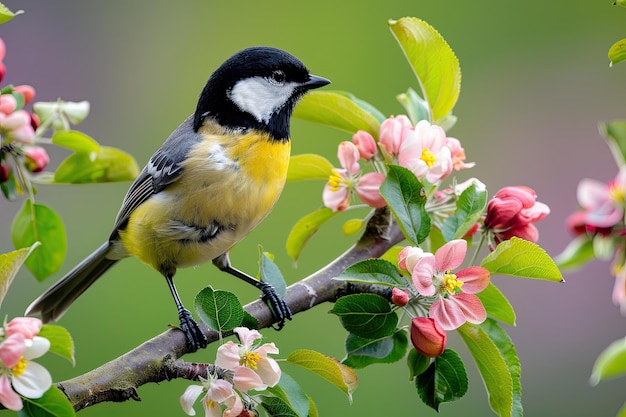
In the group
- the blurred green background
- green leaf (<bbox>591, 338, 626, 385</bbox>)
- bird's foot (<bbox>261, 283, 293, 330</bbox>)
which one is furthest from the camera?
the blurred green background

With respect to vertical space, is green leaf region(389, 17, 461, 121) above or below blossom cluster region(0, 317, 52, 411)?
above

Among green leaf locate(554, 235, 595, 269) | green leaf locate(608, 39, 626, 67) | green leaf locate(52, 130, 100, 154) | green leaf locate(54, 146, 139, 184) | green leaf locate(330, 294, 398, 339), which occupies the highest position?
green leaf locate(608, 39, 626, 67)

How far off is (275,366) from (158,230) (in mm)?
798

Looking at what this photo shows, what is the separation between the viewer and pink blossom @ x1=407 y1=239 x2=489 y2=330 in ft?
4.20

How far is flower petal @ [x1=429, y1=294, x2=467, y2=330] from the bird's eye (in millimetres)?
846

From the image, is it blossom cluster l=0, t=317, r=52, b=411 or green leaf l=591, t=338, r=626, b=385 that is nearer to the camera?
green leaf l=591, t=338, r=626, b=385

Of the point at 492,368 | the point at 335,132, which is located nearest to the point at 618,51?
the point at 492,368

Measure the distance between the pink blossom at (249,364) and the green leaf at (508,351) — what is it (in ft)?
1.23

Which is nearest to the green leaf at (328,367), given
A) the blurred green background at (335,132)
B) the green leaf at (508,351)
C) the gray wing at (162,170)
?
the green leaf at (508,351)

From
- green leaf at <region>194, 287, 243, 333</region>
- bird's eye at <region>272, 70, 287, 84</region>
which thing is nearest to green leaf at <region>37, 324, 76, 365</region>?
green leaf at <region>194, 287, 243, 333</region>

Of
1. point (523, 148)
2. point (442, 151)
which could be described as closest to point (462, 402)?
point (523, 148)

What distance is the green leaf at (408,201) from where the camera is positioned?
4.45ft

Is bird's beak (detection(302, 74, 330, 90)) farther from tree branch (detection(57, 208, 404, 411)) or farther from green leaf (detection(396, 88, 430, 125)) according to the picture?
tree branch (detection(57, 208, 404, 411))

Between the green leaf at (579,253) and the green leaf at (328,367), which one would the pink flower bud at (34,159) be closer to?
the green leaf at (328,367)
